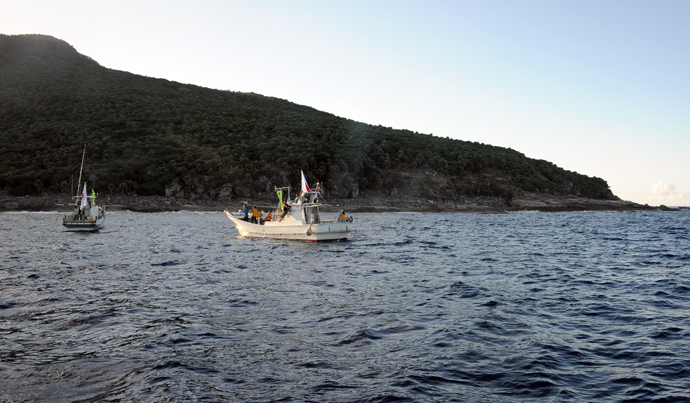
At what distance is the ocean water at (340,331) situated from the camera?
25.2ft

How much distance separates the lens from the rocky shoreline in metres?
75.0

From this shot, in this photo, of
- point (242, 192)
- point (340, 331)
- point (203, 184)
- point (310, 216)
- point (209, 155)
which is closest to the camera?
point (340, 331)

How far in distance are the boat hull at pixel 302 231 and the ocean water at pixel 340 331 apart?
11.6 m

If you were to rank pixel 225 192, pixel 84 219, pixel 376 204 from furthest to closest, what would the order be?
pixel 376 204, pixel 225 192, pixel 84 219

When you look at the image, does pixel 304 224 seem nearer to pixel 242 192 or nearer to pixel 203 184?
pixel 242 192

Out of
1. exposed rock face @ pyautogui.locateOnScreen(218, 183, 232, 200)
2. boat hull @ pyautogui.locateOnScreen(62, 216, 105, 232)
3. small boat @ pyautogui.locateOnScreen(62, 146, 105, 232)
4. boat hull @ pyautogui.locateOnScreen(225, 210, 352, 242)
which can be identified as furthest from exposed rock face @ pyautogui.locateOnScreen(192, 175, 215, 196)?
boat hull @ pyautogui.locateOnScreen(225, 210, 352, 242)

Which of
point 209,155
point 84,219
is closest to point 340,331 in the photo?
point 84,219

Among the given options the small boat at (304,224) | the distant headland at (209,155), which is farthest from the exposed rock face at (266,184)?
the small boat at (304,224)

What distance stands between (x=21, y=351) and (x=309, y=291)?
863 cm

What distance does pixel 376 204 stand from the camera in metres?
97.9

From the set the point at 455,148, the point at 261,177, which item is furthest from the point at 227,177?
the point at 455,148

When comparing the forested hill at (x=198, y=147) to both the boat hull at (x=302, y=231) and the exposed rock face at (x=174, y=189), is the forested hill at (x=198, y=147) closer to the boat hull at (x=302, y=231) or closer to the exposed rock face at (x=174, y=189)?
the exposed rock face at (x=174, y=189)

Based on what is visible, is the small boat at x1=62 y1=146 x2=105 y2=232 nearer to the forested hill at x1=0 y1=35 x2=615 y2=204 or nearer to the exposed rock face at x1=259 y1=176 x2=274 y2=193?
the forested hill at x1=0 y1=35 x2=615 y2=204

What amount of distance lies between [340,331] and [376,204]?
87.1m
